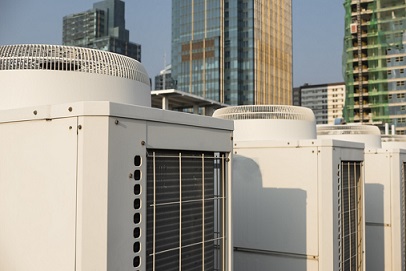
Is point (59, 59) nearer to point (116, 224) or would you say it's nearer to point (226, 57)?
point (116, 224)

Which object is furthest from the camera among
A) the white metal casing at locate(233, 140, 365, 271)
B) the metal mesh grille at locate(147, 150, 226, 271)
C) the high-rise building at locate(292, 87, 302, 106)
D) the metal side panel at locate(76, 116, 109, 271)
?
the high-rise building at locate(292, 87, 302, 106)

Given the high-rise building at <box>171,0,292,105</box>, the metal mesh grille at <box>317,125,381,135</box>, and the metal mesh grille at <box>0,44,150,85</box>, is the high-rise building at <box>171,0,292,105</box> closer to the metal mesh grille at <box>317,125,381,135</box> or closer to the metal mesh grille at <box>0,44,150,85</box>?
the metal mesh grille at <box>317,125,381,135</box>

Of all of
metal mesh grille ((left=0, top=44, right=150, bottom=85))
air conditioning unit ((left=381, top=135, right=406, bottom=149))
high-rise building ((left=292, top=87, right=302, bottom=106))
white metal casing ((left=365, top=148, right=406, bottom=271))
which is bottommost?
white metal casing ((left=365, top=148, right=406, bottom=271))

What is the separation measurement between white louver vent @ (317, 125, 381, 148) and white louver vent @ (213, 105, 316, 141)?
16.1 feet

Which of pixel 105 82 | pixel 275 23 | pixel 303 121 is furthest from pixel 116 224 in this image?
pixel 275 23

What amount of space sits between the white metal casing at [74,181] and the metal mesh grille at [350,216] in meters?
5.24

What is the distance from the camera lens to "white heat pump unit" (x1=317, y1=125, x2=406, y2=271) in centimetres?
1346

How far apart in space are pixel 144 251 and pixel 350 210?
615 cm

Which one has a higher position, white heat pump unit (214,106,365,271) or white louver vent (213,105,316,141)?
white louver vent (213,105,316,141)

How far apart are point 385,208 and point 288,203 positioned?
5.78m

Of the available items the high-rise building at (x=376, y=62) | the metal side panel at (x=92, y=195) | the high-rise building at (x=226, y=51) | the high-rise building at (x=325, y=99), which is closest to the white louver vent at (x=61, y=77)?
the metal side panel at (x=92, y=195)

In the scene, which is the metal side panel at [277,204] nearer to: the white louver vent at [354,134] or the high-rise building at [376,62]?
the white louver vent at [354,134]

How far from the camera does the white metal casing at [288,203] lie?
8648 millimetres

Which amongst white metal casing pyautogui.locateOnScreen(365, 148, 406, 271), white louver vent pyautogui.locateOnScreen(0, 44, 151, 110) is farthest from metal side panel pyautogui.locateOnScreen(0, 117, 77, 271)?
white metal casing pyautogui.locateOnScreen(365, 148, 406, 271)
